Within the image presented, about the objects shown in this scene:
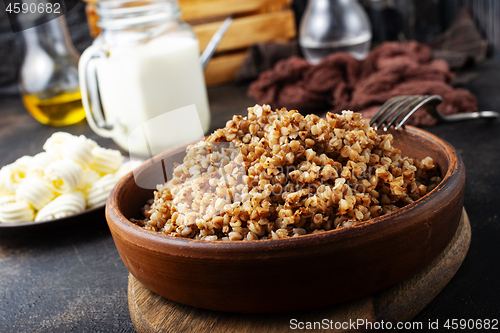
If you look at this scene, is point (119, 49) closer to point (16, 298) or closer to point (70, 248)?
point (70, 248)

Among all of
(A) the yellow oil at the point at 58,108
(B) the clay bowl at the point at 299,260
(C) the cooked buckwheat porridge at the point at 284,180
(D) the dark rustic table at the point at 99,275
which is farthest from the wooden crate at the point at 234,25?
(B) the clay bowl at the point at 299,260

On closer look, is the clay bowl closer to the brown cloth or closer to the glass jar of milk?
the glass jar of milk

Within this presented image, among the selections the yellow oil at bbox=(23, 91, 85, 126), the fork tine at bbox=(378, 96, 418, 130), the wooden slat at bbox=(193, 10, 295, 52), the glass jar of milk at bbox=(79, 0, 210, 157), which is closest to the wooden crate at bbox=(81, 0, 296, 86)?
the wooden slat at bbox=(193, 10, 295, 52)

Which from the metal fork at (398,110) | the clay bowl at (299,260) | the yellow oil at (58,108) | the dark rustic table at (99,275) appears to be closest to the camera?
the clay bowl at (299,260)

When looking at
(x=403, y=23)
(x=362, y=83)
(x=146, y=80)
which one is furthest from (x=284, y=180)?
(x=403, y=23)

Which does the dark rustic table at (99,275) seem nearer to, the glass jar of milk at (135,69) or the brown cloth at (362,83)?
the brown cloth at (362,83)

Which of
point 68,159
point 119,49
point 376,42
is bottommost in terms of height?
point 376,42

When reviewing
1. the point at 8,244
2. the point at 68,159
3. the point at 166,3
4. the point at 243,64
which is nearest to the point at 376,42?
the point at 243,64
